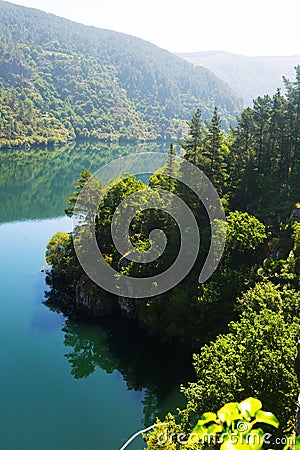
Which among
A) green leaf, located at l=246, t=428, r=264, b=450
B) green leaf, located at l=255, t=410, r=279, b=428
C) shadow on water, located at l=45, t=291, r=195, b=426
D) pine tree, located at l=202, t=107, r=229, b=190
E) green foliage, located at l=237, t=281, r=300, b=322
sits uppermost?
pine tree, located at l=202, t=107, r=229, b=190

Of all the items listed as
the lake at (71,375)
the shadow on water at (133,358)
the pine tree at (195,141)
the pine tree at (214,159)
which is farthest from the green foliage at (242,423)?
the pine tree at (195,141)

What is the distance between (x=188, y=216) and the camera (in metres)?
30.8

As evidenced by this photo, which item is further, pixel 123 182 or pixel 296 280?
pixel 123 182

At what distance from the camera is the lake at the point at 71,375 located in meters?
20.9

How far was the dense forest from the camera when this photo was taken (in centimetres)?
1611

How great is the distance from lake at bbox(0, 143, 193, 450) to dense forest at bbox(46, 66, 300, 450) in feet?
5.04

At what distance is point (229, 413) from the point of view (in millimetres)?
3006

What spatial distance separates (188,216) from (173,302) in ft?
22.9

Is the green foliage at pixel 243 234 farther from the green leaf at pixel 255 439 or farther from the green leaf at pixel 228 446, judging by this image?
the green leaf at pixel 228 446

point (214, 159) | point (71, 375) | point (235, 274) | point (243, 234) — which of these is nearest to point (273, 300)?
point (235, 274)

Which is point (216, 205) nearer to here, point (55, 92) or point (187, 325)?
point (187, 325)

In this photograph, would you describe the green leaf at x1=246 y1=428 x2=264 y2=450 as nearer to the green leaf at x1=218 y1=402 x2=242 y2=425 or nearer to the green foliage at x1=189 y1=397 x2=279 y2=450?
the green foliage at x1=189 y1=397 x2=279 y2=450

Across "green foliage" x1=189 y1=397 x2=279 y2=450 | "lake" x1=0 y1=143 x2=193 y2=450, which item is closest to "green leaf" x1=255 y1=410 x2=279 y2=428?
"green foliage" x1=189 y1=397 x2=279 y2=450

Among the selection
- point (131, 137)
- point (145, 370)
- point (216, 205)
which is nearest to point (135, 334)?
point (145, 370)
